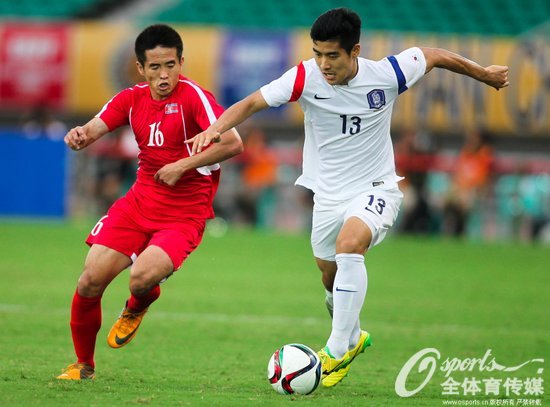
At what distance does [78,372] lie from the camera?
23.0 feet

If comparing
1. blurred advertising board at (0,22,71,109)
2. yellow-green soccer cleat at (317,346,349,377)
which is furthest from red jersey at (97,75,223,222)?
blurred advertising board at (0,22,71,109)

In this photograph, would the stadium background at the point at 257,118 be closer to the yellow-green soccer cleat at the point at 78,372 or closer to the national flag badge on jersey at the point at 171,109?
the national flag badge on jersey at the point at 171,109

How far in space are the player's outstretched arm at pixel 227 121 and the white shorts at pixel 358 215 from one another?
0.90m

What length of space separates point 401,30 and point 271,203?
5.68 m

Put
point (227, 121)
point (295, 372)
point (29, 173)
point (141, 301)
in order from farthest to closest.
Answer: point (29, 173) → point (141, 301) → point (227, 121) → point (295, 372)

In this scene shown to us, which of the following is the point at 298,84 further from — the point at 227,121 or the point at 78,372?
the point at 78,372

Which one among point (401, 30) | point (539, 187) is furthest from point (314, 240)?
point (401, 30)

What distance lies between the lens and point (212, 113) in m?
7.17

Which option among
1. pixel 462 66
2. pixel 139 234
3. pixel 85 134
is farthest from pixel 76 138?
pixel 462 66

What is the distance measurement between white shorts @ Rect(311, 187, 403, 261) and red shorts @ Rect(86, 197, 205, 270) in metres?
0.82

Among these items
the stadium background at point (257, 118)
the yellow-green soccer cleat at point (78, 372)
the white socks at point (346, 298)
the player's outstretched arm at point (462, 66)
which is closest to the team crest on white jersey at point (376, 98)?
the player's outstretched arm at point (462, 66)

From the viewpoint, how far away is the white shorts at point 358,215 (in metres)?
7.05

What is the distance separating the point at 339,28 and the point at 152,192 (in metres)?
1.65

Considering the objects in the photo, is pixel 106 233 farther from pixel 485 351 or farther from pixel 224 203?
pixel 224 203
